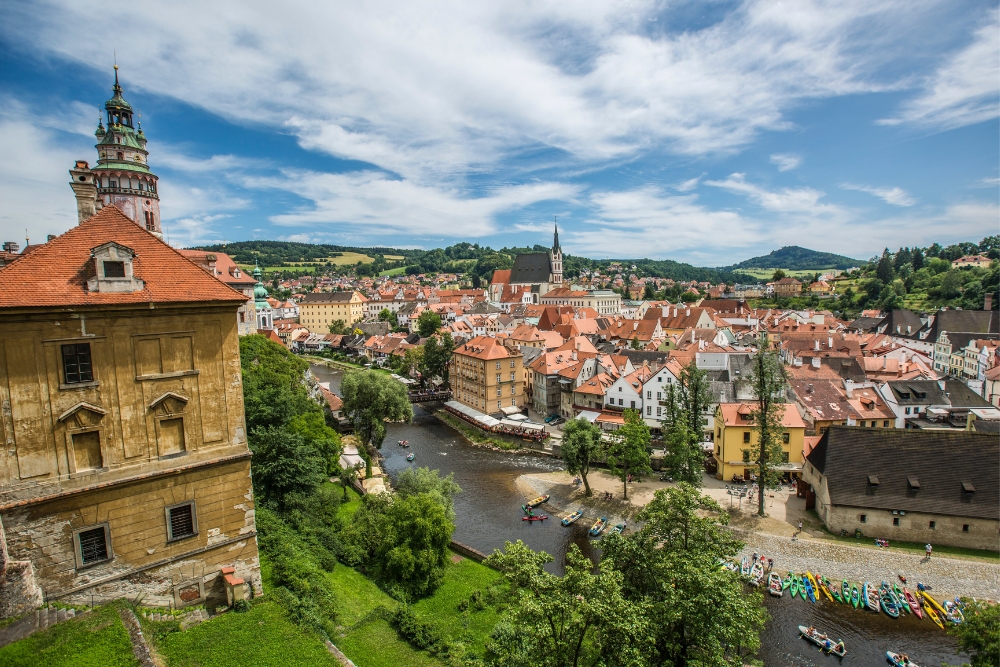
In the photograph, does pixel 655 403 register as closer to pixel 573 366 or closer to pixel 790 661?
pixel 573 366

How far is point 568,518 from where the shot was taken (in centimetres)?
2838

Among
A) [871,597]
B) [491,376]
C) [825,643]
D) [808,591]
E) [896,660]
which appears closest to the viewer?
[896,660]

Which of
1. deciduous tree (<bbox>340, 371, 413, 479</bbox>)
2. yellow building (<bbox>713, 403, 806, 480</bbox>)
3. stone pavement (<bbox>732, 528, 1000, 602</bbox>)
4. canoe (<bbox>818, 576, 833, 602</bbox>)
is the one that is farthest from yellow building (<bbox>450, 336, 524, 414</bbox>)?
canoe (<bbox>818, 576, 833, 602</bbox>)

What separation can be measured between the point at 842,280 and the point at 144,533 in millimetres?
180147

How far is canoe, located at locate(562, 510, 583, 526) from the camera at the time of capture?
1106 inches

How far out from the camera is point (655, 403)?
3950 cm

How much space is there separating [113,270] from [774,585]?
25.6 metres

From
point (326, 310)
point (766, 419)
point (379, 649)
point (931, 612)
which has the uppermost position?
point (326, 310)

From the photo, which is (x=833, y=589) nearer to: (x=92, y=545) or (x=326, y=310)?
(x=92, y=545)

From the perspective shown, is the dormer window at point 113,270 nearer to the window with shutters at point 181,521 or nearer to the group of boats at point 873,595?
the window with shutters at point 181,521

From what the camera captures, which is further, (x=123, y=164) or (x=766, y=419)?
(x=123, y=164)

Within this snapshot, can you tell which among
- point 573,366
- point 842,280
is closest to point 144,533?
point 573,366

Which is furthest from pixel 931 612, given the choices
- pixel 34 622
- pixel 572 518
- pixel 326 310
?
pixel 326 310

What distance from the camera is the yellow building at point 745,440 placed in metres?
31.2
